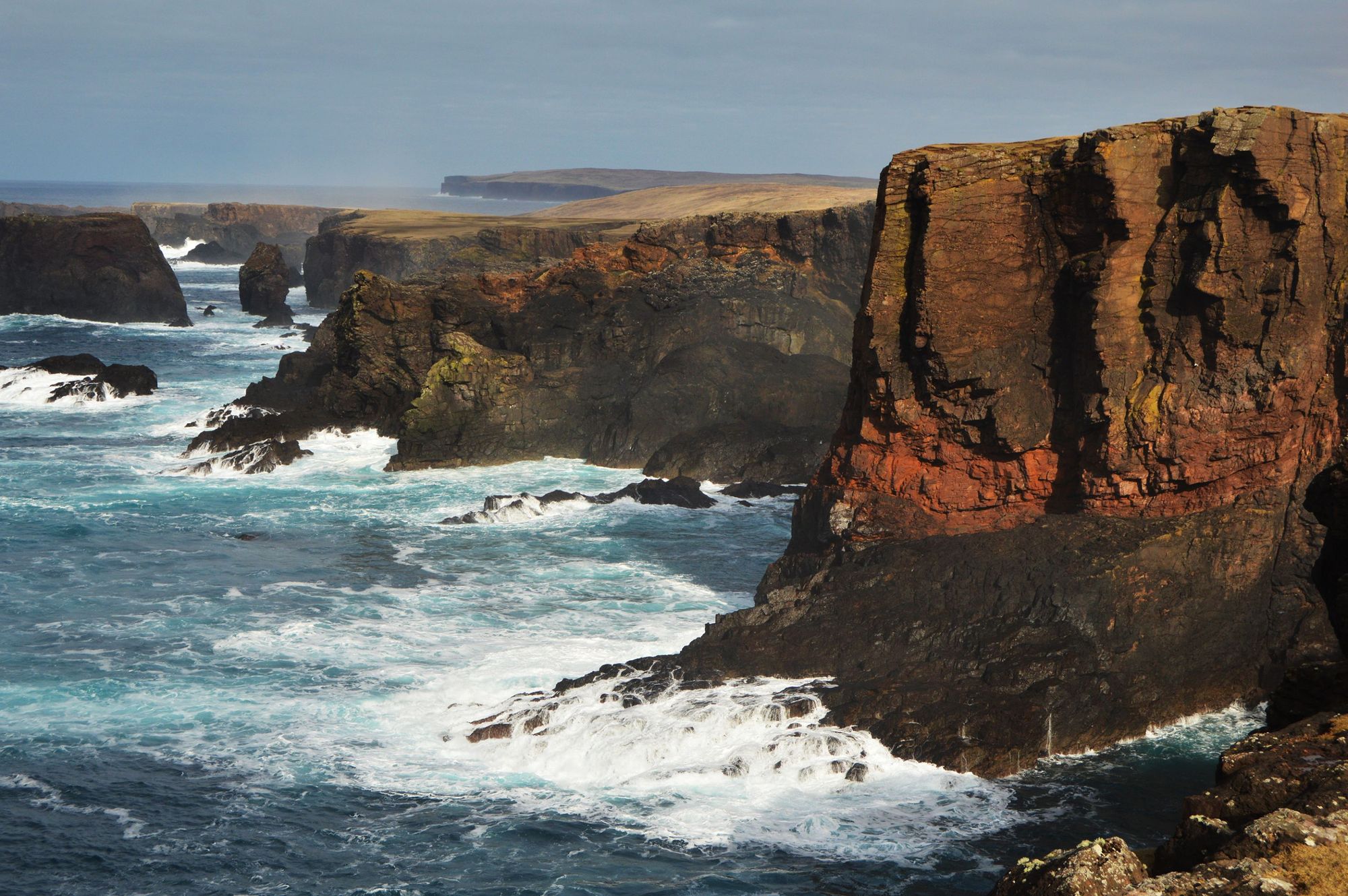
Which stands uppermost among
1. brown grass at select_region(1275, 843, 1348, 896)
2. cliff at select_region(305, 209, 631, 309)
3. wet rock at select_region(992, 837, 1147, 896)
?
cliff at select_region(305, 209, 631, 309)

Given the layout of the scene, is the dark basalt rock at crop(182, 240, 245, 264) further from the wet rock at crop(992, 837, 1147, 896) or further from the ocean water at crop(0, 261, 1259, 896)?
the wet rock at crop(992, 837, 1147, 896)

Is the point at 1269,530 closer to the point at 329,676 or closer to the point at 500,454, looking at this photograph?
the point at 329,676

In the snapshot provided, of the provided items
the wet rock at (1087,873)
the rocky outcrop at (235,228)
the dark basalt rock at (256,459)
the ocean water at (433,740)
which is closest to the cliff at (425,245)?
the dark basalt rock at (256,459)

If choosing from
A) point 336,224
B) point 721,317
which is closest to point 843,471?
point 721,317

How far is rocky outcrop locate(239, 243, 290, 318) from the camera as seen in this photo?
308 feet

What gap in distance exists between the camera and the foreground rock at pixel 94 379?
6169cm

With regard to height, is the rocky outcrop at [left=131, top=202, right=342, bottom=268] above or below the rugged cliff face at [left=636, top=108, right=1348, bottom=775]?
above

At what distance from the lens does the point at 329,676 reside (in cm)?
2695

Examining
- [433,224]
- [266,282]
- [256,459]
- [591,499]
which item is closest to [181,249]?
[433,224]

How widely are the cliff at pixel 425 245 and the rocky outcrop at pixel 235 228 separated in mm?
45781

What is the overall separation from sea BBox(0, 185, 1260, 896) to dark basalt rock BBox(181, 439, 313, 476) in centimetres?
555

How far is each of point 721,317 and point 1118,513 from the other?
30737mm

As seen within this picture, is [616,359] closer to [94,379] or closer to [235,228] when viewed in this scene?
[94,379]

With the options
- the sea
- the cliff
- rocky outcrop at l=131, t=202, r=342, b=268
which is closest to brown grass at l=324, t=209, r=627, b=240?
the cliff
